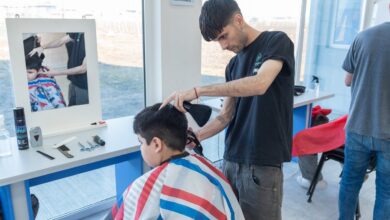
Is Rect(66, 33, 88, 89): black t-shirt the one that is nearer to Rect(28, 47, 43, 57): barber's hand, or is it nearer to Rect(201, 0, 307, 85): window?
Rect(28, 47, 43, 57): barber's hand

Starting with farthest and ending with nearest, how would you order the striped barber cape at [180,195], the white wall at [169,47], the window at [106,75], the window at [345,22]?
the window at [345,22], the white wall at [169,47], the window at [106,75], the striped barber cape at [180,195]

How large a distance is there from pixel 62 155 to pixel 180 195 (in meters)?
0.78

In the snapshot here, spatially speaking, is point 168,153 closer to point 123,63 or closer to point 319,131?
point 123,63

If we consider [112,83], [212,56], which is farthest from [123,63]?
[212,56]

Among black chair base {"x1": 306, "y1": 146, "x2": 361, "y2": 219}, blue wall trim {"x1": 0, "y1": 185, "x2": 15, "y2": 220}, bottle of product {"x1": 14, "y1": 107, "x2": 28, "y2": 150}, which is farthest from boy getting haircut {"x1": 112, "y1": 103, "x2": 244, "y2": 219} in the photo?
black chair base {"x1": 306, "y1": 146, "x2": 361, "y2": 219}

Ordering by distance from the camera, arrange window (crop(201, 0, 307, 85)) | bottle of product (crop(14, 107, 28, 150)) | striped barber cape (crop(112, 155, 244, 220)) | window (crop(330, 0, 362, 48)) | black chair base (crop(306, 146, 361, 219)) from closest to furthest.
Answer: striped barber cape (crop(112, 155, 244, 220)), bottle of product (crop(14, 107, 28, 150)), black chair base (crop(306, 146, 361, 219)), window (crop(201, 0, 307, 85)), window (crop(330, 0, 362, 48))

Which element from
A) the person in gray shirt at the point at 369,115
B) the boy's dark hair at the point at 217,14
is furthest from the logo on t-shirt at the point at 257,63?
the person in gray shirt at the point at 369,115

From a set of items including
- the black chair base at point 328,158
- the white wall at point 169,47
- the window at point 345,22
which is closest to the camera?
the white wall at point 169,47

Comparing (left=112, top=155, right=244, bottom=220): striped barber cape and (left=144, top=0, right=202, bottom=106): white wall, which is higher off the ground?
(left=144, top=0, right=202, bottom=106): white wall

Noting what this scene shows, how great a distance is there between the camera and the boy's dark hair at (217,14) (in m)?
1.21

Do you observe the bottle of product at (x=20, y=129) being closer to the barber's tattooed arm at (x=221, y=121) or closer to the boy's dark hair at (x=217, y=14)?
the barber's tattooed arm at (x=221, y=121)

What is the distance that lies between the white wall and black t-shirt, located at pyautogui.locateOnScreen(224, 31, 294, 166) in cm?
109

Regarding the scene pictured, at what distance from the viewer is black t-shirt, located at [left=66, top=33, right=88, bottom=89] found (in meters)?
1.91

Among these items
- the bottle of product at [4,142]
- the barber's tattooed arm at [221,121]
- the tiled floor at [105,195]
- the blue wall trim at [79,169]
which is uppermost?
the barber's tattooed arm at [221,121]
